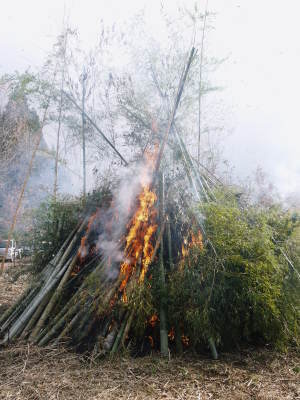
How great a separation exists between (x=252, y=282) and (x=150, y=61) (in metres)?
7.53

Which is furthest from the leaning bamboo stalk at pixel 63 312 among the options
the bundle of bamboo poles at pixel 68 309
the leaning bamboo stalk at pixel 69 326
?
the leaning bamboo stalk at pixel 69 326

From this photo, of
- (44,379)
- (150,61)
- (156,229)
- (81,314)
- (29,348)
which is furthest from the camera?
(150,61)

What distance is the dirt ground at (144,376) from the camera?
2.87 meters

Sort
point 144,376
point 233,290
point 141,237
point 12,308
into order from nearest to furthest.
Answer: point 144,376, point 233,290, point 141,237, point 12,308

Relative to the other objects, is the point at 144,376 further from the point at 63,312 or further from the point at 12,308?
the point at 12,308

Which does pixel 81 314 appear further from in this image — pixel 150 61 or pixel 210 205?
pixel 150 61

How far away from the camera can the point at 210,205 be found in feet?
13.9

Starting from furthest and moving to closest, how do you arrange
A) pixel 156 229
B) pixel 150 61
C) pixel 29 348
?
pixel 150 61
pixel 156 229
pixel 29 348

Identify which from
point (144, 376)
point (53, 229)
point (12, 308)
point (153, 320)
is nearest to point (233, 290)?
point (153, 320)

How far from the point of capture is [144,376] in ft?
10.5

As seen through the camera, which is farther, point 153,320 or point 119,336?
point 153,320

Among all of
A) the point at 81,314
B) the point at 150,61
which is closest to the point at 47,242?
the point at 81,314

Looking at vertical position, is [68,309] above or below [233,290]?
below

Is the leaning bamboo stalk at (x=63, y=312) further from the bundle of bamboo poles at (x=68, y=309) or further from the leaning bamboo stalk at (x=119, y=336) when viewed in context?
the leaning bamboo stalk at (x=119, y=336)
